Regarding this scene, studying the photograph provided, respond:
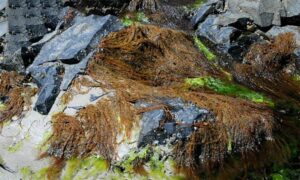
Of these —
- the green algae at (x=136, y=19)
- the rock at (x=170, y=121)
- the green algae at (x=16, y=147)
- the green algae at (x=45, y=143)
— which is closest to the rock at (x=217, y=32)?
the green algae at (x=136, y=19)

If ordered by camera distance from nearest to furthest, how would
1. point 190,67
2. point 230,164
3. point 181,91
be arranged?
point 230,164, point 181,91, point 190,67

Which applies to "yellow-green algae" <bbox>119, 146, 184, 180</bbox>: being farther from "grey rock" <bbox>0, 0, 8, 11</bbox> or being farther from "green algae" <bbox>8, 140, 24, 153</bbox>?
"grey rock" <bbox>0, 0, 8, 11</bbox>

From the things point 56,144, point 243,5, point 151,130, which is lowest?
point 56,144

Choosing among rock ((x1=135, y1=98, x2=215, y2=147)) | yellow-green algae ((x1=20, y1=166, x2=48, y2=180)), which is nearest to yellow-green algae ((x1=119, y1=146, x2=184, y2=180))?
rock ((x1=135, y1=98, x2=215, y2=147))

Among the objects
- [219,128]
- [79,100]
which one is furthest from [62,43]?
[219,128]

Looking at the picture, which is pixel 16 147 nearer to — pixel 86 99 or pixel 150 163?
pixel 86 99

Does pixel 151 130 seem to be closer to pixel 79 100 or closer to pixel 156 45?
pixel 79 100

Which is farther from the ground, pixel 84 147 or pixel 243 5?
pixel 243 5

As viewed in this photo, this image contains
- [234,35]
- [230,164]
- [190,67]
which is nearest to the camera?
[230,164]

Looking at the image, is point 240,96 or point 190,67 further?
point 190,67
